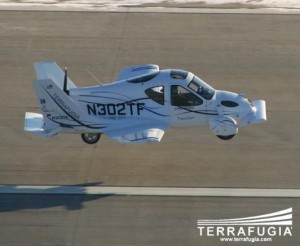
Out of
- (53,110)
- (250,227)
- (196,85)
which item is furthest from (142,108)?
(250,227)

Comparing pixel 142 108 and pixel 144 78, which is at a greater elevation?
pixel 144 78

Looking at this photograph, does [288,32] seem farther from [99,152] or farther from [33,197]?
[33,197]

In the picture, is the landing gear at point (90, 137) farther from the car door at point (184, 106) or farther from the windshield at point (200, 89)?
the windshield at point (200, 89)

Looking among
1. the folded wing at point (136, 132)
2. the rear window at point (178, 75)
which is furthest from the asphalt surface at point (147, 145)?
the rear window at point (178, 75)

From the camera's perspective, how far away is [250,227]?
69.0ft

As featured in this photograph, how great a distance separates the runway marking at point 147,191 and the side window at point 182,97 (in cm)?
222

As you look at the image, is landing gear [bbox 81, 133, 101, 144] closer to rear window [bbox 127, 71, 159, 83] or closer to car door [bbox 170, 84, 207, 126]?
rear window [bbox 127, 71, 159, 83]

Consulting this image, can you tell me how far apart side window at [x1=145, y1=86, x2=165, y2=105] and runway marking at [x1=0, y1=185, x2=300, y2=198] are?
2238mm

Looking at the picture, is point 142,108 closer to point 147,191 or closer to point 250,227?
point 147,191

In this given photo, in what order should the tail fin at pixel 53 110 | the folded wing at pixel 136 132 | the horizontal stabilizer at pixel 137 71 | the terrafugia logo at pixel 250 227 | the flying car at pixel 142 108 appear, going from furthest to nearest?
the horizontal stabilizer at pixel 137 71
the flying car at pixel 142 108
the tail fin at pixel 53 110
the folded wing at pixel 136 132
the terrafugia logo at pixel 250 227

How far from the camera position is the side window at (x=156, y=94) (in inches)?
923

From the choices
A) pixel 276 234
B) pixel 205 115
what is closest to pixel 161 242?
pixel 276 234

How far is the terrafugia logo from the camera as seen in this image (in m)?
20.7

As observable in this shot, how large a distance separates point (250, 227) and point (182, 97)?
4.06 meters
